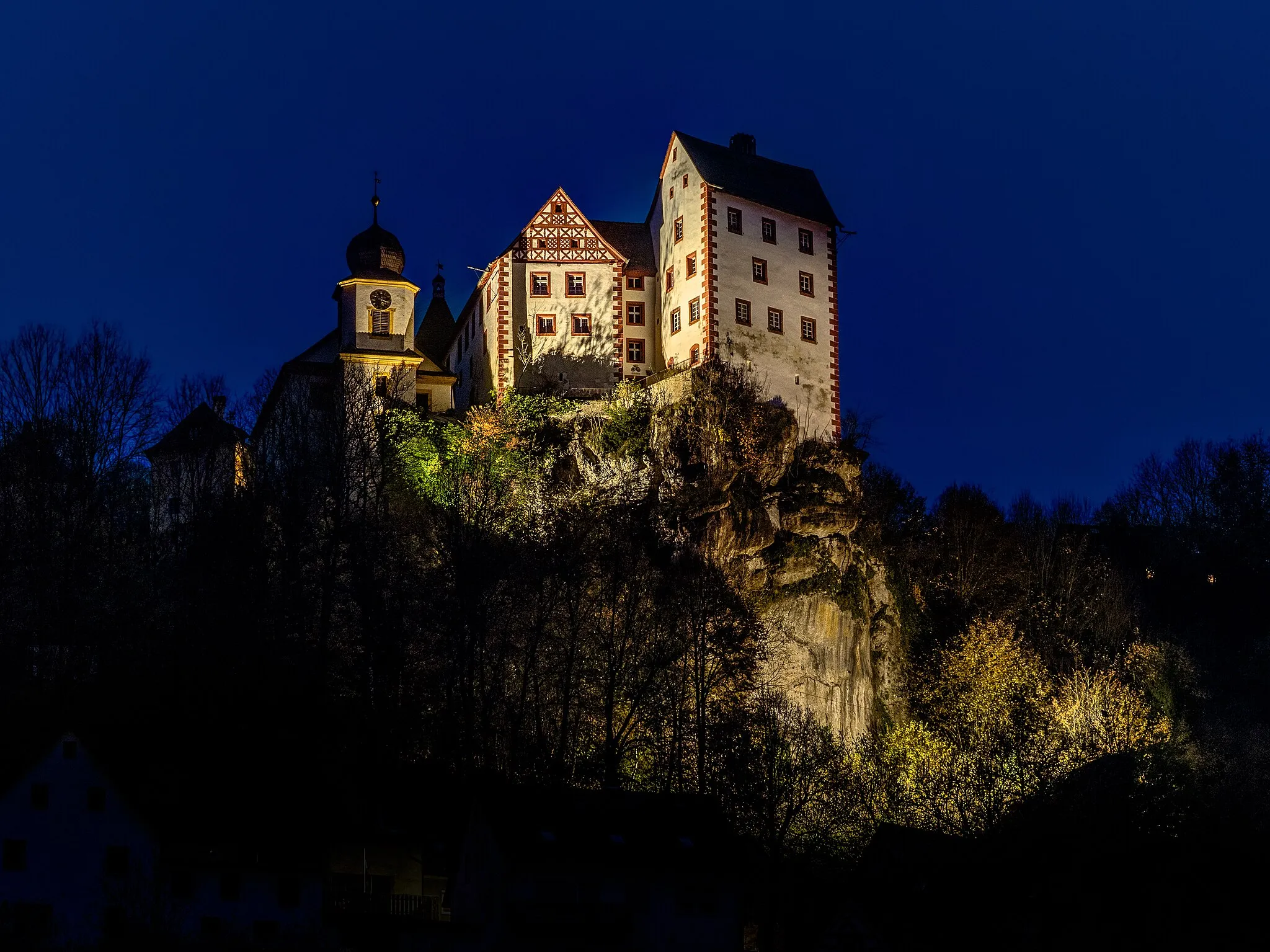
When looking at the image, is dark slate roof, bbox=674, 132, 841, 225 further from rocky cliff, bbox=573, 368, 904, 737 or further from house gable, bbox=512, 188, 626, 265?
rocky cliff, bbox=573, 368, 904, 737

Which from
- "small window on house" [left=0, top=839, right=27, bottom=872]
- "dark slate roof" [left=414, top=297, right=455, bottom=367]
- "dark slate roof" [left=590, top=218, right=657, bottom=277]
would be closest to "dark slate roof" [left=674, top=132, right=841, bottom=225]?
"dark slate roof" [left=590, top=218, right=657, bottom=277]

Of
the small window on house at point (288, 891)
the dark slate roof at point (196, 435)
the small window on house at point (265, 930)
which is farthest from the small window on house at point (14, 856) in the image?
the dark slate roof at point (196, 435)

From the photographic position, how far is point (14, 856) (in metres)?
47.7

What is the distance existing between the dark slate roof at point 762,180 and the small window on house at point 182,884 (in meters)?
44.3

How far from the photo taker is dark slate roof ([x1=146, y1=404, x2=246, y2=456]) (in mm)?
69750

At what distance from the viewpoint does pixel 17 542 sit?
60.9 metres

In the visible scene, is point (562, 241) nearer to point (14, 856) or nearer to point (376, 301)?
point (376, 301)

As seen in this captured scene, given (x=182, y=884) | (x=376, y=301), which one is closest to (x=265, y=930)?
(x=182, y=884)

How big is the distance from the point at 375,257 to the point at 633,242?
1298 centimetres

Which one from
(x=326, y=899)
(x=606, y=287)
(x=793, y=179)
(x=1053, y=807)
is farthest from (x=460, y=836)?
(x=793, y=179)

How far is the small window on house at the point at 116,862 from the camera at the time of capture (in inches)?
1871

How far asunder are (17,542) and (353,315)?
84.3 ft

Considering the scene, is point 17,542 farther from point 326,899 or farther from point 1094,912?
point 1094,912

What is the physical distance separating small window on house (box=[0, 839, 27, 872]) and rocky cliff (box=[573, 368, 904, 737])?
2911 cm
